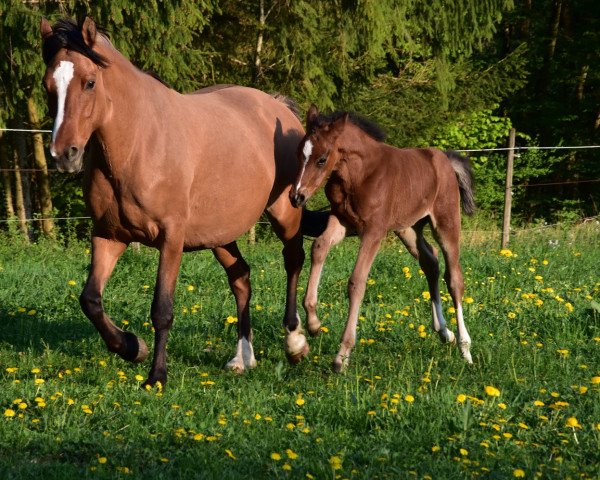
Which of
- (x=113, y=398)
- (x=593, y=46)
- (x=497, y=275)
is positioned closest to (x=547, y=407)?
(x=113, y=398)

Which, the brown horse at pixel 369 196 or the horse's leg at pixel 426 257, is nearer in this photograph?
the brown horse at pixel 369 196

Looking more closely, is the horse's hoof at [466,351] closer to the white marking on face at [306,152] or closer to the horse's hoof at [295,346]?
the horse's hoof at [295,346]

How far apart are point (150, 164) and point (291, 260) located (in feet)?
7.42

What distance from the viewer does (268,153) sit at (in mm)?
7391

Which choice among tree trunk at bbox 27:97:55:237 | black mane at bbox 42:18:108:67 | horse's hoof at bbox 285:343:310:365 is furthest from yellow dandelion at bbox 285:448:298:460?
tree trunk at bbox 27:97:55:237

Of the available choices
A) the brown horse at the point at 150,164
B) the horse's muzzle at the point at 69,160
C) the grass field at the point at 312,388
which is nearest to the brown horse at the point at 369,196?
the grass field at the point at 312,388

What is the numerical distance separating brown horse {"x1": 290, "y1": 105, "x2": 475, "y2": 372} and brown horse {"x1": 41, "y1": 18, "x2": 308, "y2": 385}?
621 millimetres

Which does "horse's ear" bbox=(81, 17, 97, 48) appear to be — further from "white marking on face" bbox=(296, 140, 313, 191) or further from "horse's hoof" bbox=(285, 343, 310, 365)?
"horse's hoof" bbox=(285, 343, 310, 365)

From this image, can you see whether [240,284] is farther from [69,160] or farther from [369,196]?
[69,160]

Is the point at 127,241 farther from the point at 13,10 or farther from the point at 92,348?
the point at 13,10

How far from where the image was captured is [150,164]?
6055 mm

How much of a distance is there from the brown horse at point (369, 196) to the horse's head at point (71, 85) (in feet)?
5.18

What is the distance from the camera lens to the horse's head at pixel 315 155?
643 centimetres

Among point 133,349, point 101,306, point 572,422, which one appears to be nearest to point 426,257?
point 133,349
